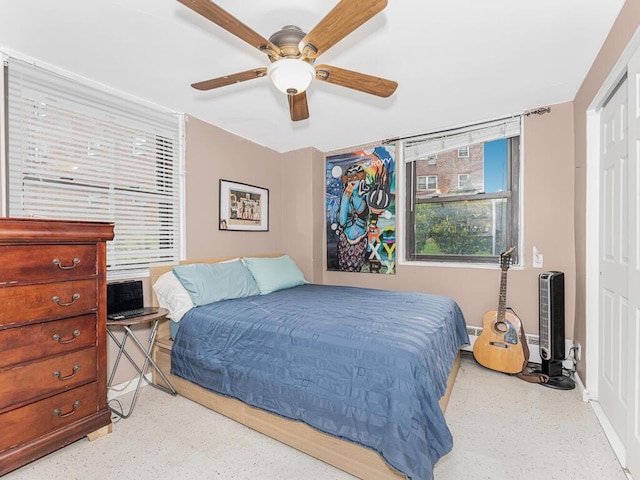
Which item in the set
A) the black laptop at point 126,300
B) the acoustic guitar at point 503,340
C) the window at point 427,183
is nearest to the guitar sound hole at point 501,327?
the acoustic guitar at point 503,340

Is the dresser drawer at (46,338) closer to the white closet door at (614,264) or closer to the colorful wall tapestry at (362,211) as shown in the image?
the colorful wall tapestry at (362,211)

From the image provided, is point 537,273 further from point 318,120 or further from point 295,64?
point 295,64

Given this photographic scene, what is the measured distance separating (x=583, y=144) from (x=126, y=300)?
377 centimetres

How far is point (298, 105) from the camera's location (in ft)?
6.84

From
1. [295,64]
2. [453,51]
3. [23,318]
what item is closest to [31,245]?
[23,318]

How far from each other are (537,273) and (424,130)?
6.08ft

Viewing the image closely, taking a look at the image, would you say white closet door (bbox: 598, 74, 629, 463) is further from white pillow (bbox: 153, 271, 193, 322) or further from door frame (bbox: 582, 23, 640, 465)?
white pillow (bbox: 153, 271, 193, 322)

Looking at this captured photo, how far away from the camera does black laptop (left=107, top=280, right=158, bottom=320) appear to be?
2275 mm

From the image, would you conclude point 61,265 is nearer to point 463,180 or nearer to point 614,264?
point 614,264

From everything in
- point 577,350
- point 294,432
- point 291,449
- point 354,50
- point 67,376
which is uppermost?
point 354,50

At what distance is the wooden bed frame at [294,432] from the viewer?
153 cm

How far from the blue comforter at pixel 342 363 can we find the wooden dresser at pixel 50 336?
0.59m

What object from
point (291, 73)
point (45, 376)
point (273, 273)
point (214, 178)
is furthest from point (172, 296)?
point (291, 73)

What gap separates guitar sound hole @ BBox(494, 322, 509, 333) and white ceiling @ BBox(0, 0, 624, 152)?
2.02 meters
